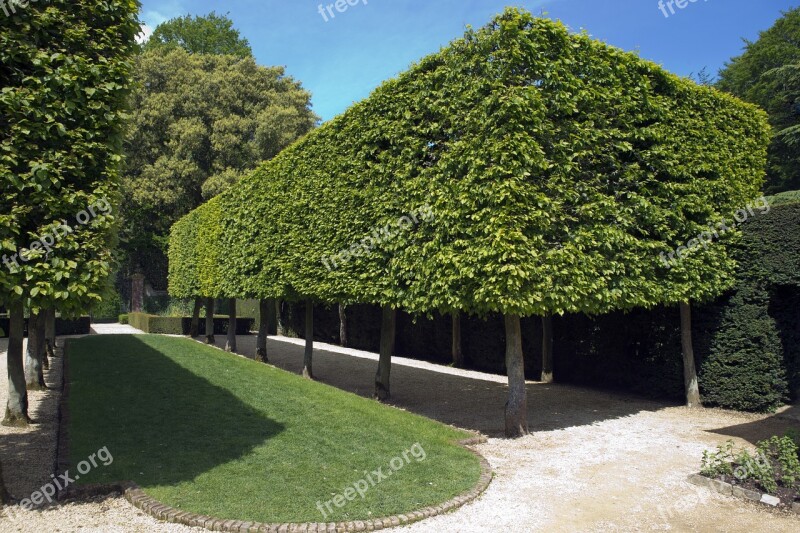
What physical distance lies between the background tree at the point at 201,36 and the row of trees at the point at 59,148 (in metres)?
43.4

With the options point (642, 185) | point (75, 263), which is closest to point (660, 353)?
point (642, 185)

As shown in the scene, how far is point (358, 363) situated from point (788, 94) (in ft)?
79.2

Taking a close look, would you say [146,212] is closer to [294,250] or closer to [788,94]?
[294,250]

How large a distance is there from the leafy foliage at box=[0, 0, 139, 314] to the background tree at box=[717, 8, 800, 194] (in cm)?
2661

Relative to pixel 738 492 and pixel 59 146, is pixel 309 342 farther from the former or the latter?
pixel 738 492

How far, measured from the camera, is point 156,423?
9.88 metres

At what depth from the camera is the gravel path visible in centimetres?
602

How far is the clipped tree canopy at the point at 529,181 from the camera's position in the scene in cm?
900

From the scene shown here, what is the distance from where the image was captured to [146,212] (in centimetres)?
4094

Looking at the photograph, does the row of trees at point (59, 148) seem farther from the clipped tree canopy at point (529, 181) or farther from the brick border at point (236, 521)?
the clipped tree canopy at point (529, 181)

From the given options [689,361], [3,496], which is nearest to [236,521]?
[3,496]

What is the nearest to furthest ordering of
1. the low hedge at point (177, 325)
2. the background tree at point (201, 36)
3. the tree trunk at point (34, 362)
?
1. the tree trunk at point (34, 362)
2. the low hedge at point (177, 325)
3. the background tree at point (201, 36)

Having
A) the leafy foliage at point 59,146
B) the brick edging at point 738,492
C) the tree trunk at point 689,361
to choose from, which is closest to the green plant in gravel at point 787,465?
the brick edging at point 738,492

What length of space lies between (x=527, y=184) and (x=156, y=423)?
7.75 meters
